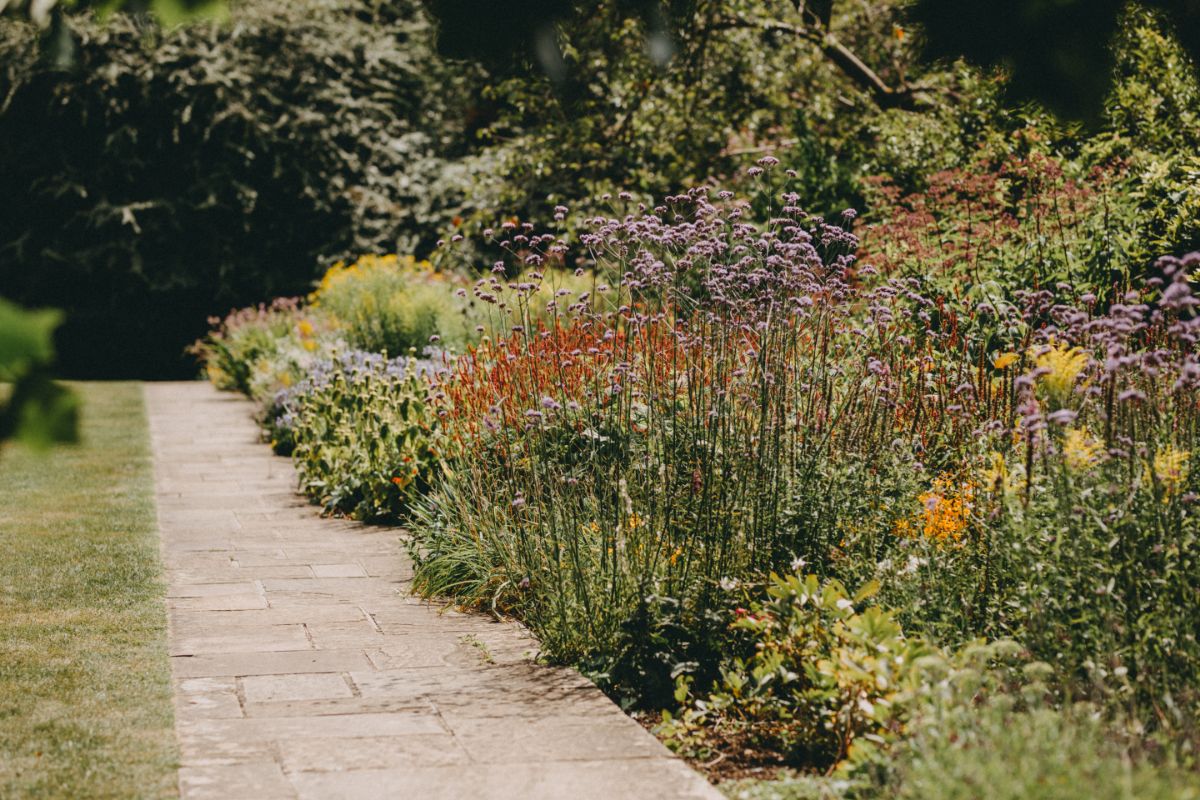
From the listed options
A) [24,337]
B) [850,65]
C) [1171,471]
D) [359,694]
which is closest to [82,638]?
[359,694]

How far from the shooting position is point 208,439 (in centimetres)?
1002

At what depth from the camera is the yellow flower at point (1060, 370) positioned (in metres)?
3.85

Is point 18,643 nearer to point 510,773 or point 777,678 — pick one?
point 510,773

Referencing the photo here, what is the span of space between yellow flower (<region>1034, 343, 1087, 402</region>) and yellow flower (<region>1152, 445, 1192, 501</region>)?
352 millimetres

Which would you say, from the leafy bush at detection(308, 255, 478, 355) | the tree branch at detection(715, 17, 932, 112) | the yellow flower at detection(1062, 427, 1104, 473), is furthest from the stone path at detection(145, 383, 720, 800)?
the tree branch at detection(715, 17, 932, 112)

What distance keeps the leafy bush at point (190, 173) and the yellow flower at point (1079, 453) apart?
12.9 meters

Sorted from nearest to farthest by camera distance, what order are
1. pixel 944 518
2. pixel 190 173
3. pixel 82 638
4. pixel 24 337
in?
pixel 24 337 < pixel 944 518 < pixel 82 638 < pixel 190 173

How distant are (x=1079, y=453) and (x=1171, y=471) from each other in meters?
0.25

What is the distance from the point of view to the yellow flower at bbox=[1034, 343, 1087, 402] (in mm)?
3852

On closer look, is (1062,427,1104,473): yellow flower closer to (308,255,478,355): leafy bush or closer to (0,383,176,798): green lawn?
(0,383,176,798): green lawn

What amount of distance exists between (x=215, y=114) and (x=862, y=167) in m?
8.70

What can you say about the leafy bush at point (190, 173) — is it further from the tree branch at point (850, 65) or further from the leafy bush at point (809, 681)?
the leafy bush at point (809, 681)

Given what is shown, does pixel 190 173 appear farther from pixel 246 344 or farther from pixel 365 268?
pixel 365 268

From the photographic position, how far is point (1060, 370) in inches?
160
